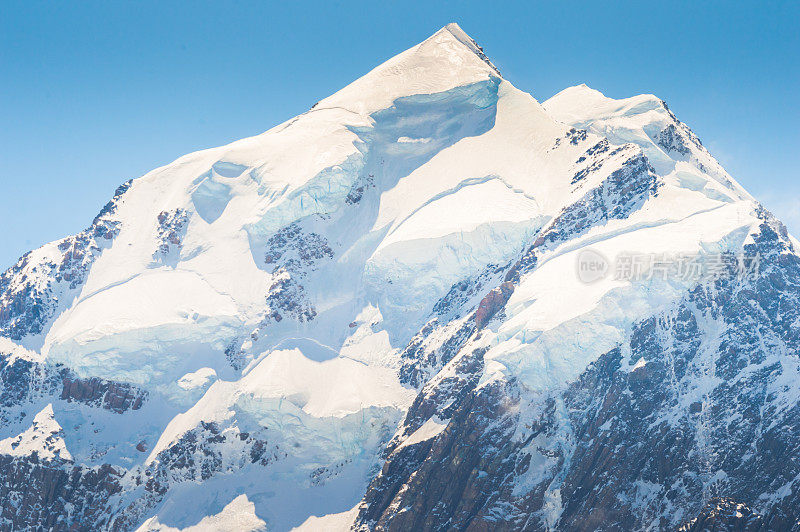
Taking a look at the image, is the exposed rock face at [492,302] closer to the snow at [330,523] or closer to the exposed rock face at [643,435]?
the exposed rock face at [643,435]

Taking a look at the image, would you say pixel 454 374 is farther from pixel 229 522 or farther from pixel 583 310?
pixel 229 522

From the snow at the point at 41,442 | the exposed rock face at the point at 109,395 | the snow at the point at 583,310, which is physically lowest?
the snow at the point at 41,442

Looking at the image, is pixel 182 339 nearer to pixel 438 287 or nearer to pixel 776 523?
pixel 438 287

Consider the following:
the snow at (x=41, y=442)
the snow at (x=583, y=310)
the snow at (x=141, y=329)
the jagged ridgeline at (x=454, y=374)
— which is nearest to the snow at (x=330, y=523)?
the jagged ridgeline at (x=454, y=374)

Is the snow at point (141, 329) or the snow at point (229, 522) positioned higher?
the snow at point (141, 329)

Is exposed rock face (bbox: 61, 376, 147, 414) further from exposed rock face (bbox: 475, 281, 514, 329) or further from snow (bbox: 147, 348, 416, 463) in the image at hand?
exposed rock face (bbox: 475, 281, 514, 329)

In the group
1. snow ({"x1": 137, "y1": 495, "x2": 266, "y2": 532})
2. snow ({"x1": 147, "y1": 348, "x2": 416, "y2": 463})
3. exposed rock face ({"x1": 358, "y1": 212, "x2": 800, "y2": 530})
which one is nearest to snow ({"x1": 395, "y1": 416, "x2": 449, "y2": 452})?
exposed rock face ({"x1": 358, "y1": 212, "x2": 800, "y2": 530})
